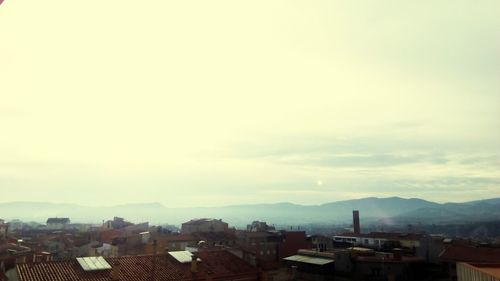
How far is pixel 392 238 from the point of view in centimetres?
8606

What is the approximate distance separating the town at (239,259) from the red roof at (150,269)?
0.06m

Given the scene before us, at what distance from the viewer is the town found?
96.8 ft

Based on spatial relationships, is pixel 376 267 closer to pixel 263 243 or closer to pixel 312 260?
pixel 312 260

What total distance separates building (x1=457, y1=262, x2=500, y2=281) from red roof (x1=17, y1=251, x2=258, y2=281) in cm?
1634

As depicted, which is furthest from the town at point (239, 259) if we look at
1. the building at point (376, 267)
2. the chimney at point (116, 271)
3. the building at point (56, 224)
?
the building at point (56, 224)

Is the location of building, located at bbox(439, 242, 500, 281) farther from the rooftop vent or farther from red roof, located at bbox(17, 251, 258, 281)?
the rooftop vent

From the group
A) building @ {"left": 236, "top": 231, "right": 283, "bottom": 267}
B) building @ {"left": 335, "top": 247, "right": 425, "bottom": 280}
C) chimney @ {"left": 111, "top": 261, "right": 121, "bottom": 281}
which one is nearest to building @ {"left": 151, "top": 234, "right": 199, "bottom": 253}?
building @ {"left": 236, "top": 231, "right": 283, "bottom": 267}

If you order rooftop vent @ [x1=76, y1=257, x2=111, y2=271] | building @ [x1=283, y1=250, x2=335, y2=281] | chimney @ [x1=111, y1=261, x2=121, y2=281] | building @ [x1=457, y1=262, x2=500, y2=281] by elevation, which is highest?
building @ [x1=457, y1=262, x2=500, y2=281]

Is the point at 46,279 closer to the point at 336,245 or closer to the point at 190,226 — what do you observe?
the point at 336,245

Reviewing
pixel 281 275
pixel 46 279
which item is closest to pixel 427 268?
pixel 281 275

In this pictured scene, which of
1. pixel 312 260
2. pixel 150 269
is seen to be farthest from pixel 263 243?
pixel 150 269

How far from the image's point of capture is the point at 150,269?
31.9 metres

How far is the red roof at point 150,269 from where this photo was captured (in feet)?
92.2

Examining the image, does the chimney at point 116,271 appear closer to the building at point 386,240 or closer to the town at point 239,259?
the town at point 239,259
